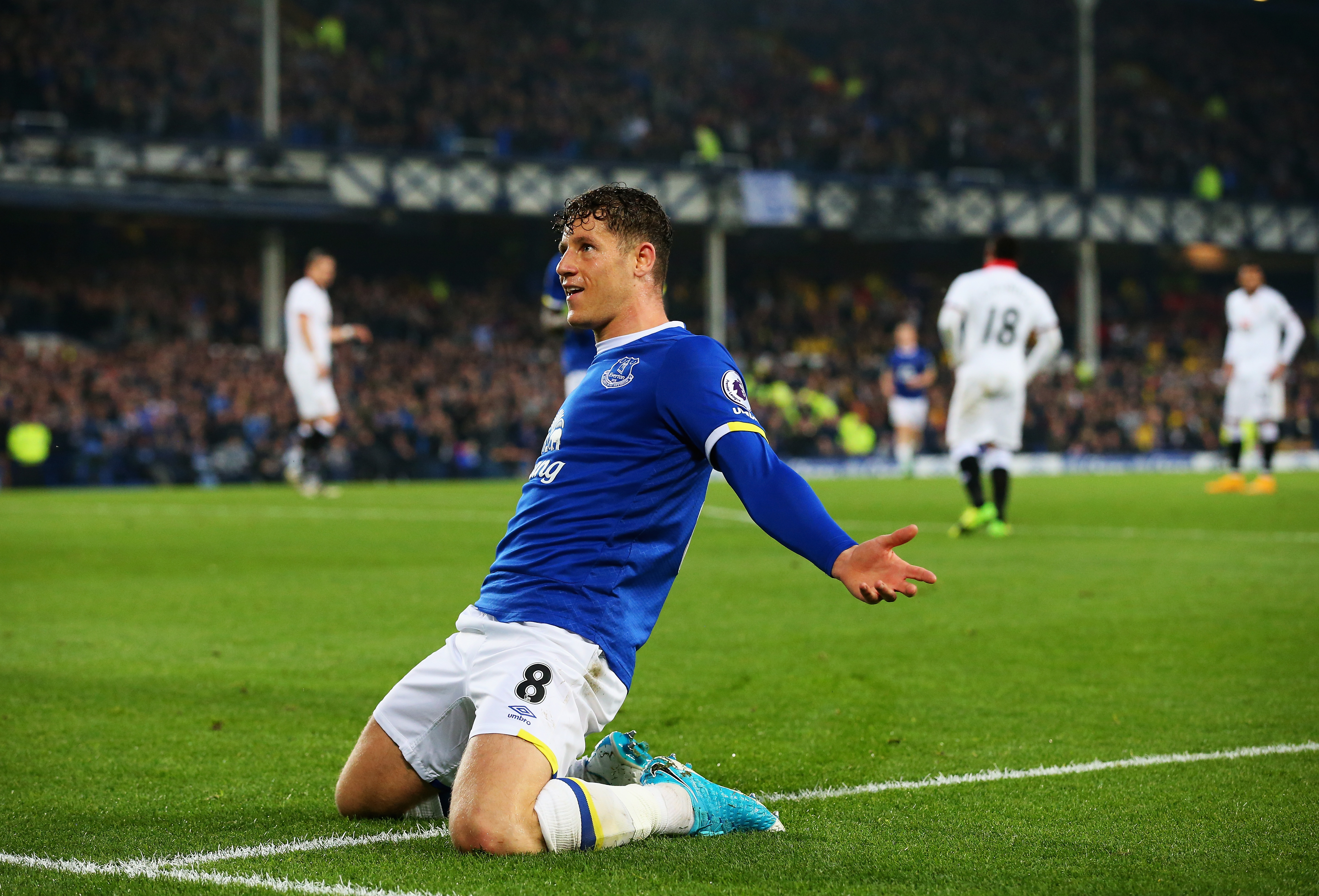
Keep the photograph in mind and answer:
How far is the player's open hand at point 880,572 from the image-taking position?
3.28 m

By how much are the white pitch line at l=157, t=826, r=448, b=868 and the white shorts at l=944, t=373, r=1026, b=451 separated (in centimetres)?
942

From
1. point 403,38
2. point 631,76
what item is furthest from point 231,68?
point 631,76

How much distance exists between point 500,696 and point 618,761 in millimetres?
402

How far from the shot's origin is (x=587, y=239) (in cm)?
397

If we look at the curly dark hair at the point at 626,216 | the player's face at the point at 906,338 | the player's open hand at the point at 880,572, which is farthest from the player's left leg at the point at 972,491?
the player's face at the point at 906,338

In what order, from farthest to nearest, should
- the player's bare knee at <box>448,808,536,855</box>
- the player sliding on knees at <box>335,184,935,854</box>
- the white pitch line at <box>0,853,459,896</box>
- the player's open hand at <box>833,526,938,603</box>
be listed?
the player sliding on knees at <box>335,184,935,854</box>
the player's bare knee at <box>448,808,536,855</box>
the player's open hand at <box>833,526,938,603</box>
the white pitch line at <box>0,853,459,896</box>

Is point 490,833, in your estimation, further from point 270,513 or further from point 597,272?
point 270,513

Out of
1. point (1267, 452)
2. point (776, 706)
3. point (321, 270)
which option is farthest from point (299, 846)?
point (1267, 452)

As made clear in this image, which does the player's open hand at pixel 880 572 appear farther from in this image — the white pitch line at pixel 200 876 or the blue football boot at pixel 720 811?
the white pitch line at pixel 200 876

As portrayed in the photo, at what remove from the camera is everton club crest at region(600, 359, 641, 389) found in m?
3.93

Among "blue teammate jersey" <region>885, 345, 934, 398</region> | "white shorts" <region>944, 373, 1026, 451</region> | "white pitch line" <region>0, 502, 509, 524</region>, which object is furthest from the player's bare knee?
"blue teammate jersey" <region>885, 345, 934, 398</region>

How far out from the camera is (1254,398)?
61.2 feet

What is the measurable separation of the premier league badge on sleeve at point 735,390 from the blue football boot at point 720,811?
0.99 metres

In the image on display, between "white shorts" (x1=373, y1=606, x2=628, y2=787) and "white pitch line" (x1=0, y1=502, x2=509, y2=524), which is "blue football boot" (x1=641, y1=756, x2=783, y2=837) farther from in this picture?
"white pitch line" (x1=0, y1=502, x2=509, y2=524)
